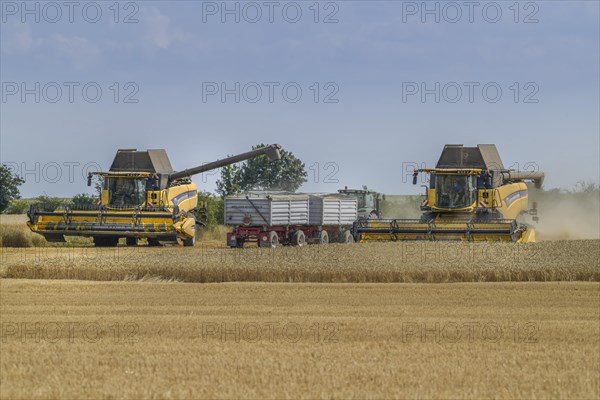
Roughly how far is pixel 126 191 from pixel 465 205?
35.4 feet

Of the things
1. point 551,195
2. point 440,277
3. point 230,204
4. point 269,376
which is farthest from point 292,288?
point 551,195

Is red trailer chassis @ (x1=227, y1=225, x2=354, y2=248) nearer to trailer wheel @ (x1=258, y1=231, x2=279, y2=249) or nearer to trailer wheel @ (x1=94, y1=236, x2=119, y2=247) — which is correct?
trailer wheel @ (x1=258, y1=231, x2=279, y2=249)

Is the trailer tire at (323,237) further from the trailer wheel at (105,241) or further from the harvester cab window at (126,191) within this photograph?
the trailer wheel at (105,241)

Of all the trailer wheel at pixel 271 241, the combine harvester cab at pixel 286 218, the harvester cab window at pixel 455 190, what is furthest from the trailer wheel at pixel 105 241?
the harvester cab window at pixel 455 190

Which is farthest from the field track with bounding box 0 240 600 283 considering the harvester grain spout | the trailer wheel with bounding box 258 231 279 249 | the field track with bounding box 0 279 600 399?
the harvester grain spout

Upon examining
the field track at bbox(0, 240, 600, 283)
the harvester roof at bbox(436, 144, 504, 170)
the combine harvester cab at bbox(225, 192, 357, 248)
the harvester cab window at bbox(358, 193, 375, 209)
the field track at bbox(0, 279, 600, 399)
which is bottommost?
the field track at bbox(0, 279, 600, 399)

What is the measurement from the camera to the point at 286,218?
122 feet

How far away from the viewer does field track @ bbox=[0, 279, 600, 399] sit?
1254 cm

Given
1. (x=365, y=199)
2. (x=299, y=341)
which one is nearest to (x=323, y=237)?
(x=365, y=199)

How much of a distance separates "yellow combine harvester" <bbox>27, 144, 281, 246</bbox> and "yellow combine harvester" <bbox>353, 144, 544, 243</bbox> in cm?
687

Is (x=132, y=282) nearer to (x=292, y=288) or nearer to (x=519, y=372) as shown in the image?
(x=292, y=288)

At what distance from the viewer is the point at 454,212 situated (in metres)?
33.2

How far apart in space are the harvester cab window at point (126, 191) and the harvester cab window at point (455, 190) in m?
9.48

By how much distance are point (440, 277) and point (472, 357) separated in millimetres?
10715
